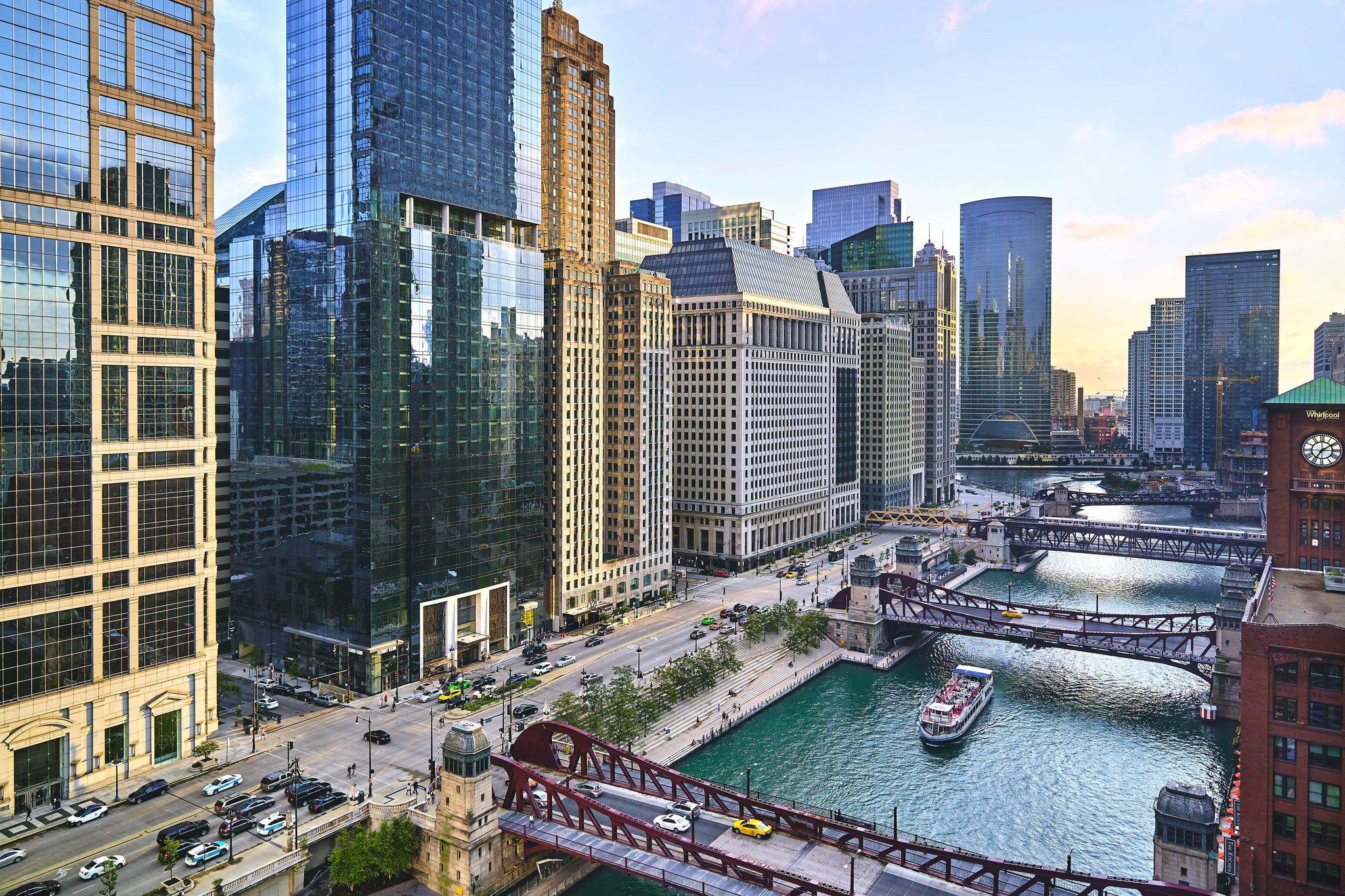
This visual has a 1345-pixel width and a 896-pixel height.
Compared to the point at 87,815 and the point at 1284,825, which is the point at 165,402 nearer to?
the point at 87,815

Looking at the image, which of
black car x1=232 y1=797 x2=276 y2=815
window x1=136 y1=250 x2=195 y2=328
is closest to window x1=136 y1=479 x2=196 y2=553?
window x1=136 y1=250 x2=195 y2=328

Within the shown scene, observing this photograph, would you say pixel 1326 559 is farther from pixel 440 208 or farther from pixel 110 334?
pixel 110 334

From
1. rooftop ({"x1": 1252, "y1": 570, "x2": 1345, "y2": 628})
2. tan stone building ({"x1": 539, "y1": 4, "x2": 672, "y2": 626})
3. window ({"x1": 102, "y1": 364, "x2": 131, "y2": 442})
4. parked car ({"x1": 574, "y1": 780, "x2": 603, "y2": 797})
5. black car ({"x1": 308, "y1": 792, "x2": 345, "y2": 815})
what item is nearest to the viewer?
rooftop ({"x1": 1252, "y1": 570, "x2": 1345, "y2": 628})

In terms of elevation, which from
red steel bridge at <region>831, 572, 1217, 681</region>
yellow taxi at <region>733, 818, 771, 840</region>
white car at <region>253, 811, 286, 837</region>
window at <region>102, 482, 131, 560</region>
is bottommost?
white car at <region>253, 811, 286, 837</region>

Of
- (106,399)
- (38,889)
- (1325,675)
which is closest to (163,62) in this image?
(106,399)

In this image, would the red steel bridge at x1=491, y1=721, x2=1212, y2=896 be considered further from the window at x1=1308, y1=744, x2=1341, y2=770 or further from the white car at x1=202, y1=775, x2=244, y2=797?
the white car at x1=202, y1=775, x2=244, y2=797

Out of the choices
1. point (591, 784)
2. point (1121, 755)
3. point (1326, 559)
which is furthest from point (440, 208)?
point (1326, 559)
